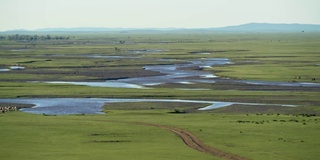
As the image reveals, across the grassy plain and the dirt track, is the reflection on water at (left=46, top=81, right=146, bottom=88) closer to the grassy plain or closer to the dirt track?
the grassy plain

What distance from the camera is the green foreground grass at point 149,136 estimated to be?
35.7 m

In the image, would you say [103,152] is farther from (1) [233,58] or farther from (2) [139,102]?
(1) [233,58]

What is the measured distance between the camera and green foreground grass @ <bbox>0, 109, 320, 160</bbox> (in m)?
35.7

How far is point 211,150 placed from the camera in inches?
1457

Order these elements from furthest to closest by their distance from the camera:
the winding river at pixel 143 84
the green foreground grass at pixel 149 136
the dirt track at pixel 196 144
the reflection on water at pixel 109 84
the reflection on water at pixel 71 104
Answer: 1. the reflection on water at pixel 109 84
2. the winding river at pixel 143 84
3. the reflection on water at pixel 71 104
4. the green foreground grass at pixel 149 136
5. the dirt track at pixel 196 144

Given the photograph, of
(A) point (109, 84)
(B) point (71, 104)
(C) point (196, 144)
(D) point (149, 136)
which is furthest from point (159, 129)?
(A) point (109, 84)

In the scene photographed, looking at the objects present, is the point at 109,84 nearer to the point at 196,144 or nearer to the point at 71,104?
the point at 71,104

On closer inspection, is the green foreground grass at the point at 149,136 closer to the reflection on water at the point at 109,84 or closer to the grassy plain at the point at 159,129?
the grassy plain at the point at 159,129

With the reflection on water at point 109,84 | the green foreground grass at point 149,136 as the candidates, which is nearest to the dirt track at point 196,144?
the green foreground grass at point 149,136

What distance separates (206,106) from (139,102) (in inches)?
285

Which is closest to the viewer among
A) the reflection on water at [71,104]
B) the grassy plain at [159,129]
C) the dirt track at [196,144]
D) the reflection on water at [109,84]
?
the dirt track at [196,144]

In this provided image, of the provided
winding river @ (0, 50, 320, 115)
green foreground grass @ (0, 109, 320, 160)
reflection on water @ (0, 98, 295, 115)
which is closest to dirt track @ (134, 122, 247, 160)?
green foreground grass @ (0, 109, 320, 160)

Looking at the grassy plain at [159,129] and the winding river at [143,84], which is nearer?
the grassy plain at [159,129]

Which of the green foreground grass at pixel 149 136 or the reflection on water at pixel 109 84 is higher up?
the green foreground grass at pixel 149 136
